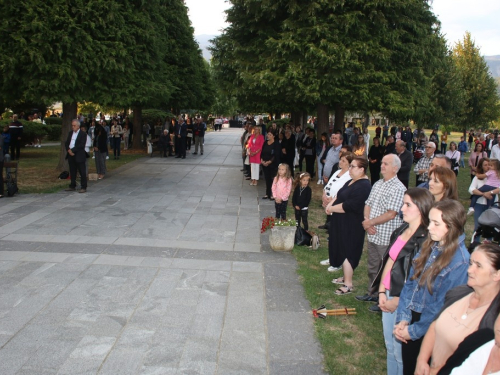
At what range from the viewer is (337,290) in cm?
663

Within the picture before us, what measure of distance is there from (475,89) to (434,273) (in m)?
41.5

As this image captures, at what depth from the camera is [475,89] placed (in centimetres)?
4022

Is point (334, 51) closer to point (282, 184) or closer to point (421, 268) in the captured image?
point (282, 184)

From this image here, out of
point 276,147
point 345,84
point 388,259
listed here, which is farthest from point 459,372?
point 345,84

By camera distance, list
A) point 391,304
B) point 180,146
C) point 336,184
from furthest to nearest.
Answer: point 180,146 → point 336,184 → point 391,304

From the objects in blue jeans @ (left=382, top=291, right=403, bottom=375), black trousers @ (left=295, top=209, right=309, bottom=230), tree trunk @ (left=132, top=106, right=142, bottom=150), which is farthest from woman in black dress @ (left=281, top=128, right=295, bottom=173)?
tree trunk @ (left=132, top=106, right=142, bottom=150)

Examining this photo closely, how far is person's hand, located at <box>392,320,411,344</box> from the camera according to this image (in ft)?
11.9

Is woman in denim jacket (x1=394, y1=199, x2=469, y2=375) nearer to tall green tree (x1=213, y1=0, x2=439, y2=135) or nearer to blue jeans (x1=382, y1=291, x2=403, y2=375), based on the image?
blue jeans (x1=382, y1=291, x2=403, y2=375)

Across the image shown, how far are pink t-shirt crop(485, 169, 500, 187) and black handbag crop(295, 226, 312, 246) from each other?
3.50 meters

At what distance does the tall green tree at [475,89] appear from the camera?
4041 centimetres

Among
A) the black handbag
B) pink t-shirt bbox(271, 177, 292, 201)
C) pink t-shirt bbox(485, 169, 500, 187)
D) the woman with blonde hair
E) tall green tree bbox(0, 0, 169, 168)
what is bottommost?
the black handbag

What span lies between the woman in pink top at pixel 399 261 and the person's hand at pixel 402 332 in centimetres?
30

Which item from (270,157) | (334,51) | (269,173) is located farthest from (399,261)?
(334,51)

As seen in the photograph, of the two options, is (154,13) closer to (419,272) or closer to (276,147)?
(276,147)
